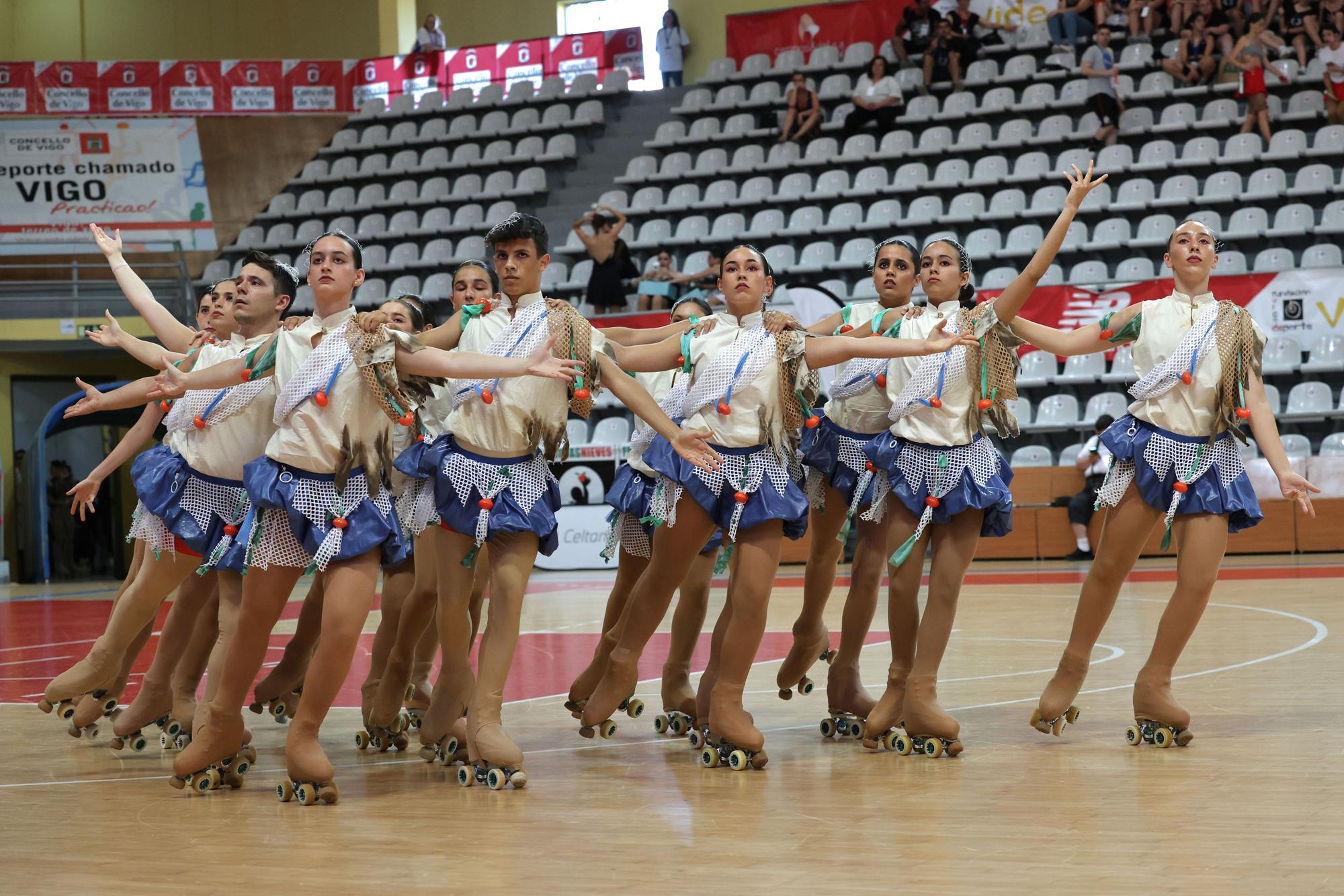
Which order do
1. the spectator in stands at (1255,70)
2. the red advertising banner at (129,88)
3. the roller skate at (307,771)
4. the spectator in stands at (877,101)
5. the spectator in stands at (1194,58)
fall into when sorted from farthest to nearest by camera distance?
the red advertising banner at (129,88) → the spectator in stands at (877,101) → the spectator in stands at (1194,58) → the spectator in stands at (1255,70) → the roller skate at (307,771)

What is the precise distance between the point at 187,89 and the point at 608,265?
8071mm

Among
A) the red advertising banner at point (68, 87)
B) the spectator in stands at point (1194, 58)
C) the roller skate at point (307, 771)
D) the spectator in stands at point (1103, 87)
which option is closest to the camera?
the roller skate at point (307, 771)

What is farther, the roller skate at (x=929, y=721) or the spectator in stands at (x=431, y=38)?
the spectator in stands at (x=431, y=38)

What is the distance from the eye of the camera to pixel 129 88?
752 inches

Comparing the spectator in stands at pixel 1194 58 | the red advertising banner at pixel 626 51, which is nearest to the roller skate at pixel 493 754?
the spectator in stands at pixel 1194 58

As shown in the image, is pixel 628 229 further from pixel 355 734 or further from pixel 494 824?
pixel 494 824

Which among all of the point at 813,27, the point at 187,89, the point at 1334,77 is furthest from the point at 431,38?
the point at 1334,77

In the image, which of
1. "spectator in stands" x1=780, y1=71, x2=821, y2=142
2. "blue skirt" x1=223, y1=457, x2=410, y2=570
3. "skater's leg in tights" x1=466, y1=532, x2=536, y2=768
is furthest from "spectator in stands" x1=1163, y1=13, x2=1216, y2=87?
"blue skirt" x1=223, y1=457, x2=410, y2=570

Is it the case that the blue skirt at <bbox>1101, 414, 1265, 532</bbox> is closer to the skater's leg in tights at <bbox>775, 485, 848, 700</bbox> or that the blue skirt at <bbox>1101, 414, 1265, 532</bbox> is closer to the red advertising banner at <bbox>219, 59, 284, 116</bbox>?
the skater's leg in tights at <bbox>775, 485, 848, 700</bbox>

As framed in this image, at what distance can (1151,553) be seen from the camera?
1295 centimetres

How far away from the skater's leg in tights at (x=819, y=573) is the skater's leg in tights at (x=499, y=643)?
4.61 feet

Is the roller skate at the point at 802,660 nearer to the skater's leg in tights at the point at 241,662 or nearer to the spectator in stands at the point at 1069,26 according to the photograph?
the skater's leg in tights at the point at 241,662

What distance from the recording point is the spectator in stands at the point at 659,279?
1446 centimetres

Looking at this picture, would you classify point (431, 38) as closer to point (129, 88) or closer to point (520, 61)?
point (520, 61)
